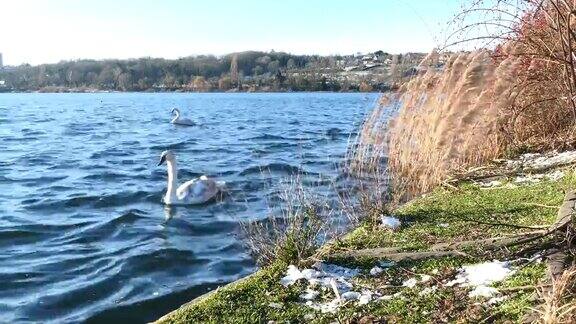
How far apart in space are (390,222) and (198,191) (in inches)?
252

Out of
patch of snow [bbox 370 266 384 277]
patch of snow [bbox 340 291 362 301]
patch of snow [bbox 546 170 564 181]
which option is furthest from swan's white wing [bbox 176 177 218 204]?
patch of snow [bbox 340 291 362 301]

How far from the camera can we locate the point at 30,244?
858 cm

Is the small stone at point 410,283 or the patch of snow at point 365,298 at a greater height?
the small stone at point 410,283

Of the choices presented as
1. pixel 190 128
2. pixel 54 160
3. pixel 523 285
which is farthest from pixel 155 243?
pixel 190 128

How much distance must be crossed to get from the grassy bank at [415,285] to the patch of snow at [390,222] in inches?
2.5

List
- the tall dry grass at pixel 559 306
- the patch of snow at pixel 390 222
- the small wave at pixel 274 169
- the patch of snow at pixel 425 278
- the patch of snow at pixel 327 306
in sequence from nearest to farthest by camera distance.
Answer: the tall dry grass at pixel 559 306
the patch of snow at pixel 327 306
the patch of snow at pixel 425 278
the patch of snow at pixel 390 222
the small wave at pixel 274 169

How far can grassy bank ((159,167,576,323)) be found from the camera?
3630mm

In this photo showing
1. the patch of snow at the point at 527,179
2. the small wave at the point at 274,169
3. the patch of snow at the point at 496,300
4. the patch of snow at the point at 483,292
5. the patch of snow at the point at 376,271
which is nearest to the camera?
the patch of snow at the point at 496,300

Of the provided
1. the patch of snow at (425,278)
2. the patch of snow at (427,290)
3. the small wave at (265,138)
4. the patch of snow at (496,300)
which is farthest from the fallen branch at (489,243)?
the small wave at (265,138)

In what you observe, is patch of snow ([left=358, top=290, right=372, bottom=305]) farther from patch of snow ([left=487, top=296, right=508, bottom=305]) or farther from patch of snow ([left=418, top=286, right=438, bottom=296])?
patch of snow ([left=487, top=296, right=508, bottom=305])

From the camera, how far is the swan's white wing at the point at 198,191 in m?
11.6

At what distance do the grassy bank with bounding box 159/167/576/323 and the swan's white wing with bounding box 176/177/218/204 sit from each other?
5875 millimetres

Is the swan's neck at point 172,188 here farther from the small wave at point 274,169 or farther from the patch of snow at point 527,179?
the patch of snow at point 527,179

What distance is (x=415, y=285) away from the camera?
4.18 meters
